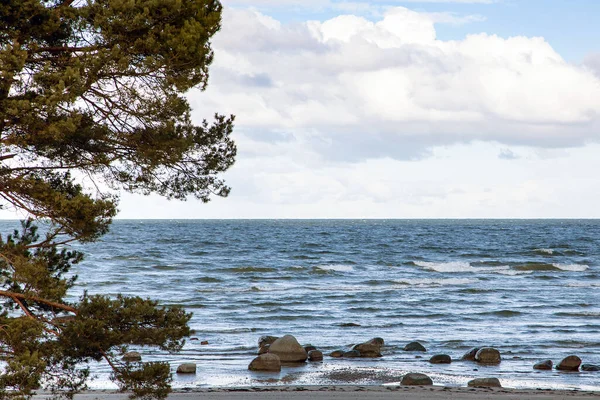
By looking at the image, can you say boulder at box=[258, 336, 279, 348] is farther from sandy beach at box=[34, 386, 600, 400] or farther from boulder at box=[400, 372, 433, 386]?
boulder at box=[400, 372, 433, 386]

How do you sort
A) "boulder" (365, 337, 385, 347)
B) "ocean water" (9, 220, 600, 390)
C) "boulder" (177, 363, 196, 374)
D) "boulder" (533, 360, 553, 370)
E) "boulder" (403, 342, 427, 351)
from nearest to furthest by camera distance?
1. "boulder" (177, 363, 196, 374)
2. "ocean water" (9, 220, 600, 390)
3. "boulder" (533, 360, 553, 370)
4. "boulder" (403, 342, 427, 351)
5. "boulder" (365, 337, 385, 347)

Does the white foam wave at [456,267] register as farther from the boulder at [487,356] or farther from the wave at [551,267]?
the boulder at [487,356]

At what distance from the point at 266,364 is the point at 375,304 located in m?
11.5

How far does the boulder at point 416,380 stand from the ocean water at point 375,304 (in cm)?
55

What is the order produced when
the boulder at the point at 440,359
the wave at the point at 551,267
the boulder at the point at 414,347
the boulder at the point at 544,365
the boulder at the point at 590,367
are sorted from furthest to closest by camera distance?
1. the wave at the point at 551,267
2. the boulder at the point at 414,347
3. the boulder at the point at 440,359
4. the boulder at the point at 544,365
5. the boulder at the point at 590,367

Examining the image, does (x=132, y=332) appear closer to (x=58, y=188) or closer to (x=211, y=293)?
(x=58, y=188)

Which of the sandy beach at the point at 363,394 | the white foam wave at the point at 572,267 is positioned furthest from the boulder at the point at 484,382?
the white foam wave at the point at 572,267

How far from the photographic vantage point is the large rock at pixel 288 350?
1495cm

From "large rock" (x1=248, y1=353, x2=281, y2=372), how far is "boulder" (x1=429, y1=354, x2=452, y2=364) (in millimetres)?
3459

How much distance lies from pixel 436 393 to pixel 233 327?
9776mm

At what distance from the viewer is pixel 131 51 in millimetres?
7672

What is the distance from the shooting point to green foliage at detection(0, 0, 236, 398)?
7277 millimetres

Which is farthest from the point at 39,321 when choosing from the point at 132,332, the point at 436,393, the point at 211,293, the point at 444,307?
the point at 211,293

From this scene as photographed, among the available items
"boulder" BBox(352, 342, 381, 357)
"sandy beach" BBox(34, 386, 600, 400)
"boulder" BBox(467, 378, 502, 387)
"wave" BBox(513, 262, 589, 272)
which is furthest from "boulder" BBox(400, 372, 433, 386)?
"wave" BBox(513, 262, 589, 272)
